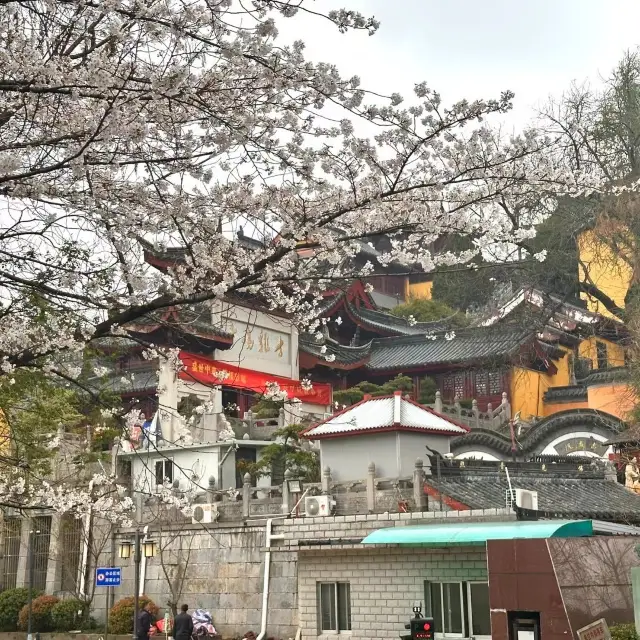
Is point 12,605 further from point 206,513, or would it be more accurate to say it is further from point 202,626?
point 202,626

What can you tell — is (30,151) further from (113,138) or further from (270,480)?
(270,480)

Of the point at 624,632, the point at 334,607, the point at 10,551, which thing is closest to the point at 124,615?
the point at 334,607

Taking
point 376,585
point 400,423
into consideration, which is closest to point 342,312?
point 400,423

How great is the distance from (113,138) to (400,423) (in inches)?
613

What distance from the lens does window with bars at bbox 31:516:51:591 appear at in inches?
1171

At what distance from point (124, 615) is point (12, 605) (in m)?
5.61

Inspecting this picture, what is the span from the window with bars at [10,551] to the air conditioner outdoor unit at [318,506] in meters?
12.6

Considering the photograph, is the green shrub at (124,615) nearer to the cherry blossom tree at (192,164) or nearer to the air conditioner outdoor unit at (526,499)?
the air conditioner outdoor unit at (526,499)

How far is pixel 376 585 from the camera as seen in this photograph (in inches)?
771

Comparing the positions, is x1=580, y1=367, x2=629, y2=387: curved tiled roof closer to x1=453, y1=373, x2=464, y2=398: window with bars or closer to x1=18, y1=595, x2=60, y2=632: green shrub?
x1=453, y1=373, x2=464, y2=398: window with bars

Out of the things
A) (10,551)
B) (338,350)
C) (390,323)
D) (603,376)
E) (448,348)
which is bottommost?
(10,551)

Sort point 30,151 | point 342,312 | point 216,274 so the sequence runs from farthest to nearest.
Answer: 1. point 342,312
2. point 216,274
3. point 30,151

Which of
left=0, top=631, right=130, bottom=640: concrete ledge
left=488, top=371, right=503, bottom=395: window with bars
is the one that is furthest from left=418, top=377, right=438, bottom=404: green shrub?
left=0, top=631, right=130, bottom=640: concrete ledge

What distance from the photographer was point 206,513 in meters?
24.5
